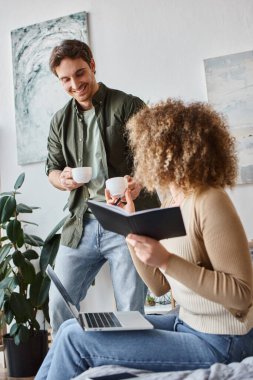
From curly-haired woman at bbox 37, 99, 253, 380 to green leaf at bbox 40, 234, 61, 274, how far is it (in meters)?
1.69

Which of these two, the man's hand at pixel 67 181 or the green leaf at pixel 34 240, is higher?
the man's hand at pixel 67 181

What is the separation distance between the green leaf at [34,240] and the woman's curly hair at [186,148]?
1.84m

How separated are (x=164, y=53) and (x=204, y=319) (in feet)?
7.13

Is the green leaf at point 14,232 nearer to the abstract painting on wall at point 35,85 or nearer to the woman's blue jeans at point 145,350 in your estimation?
the abstract painting on wall at point 35,85

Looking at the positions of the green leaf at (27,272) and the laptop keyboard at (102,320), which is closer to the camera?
the laptop keyboard at (102,320)

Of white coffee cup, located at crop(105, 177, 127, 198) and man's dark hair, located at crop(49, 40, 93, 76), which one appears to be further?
man's dark hair, located at crop(49, 40, 93, 76)

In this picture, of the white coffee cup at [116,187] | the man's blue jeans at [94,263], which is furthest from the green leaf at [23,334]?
the white coffee cup at [116,187]

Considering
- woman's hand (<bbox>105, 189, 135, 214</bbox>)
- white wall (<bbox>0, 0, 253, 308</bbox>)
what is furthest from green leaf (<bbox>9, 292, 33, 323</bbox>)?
woman's hand (<bbox>105, 189, 135, 214</bbox>)

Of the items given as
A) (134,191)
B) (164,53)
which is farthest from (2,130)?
(134,191)

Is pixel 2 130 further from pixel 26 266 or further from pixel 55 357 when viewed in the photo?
pixel 55 357

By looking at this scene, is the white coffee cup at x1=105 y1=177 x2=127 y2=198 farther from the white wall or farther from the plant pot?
the plant pot

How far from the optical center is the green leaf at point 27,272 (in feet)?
9.72

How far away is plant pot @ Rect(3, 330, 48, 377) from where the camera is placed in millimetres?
2939

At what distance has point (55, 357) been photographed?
4.00 ft
